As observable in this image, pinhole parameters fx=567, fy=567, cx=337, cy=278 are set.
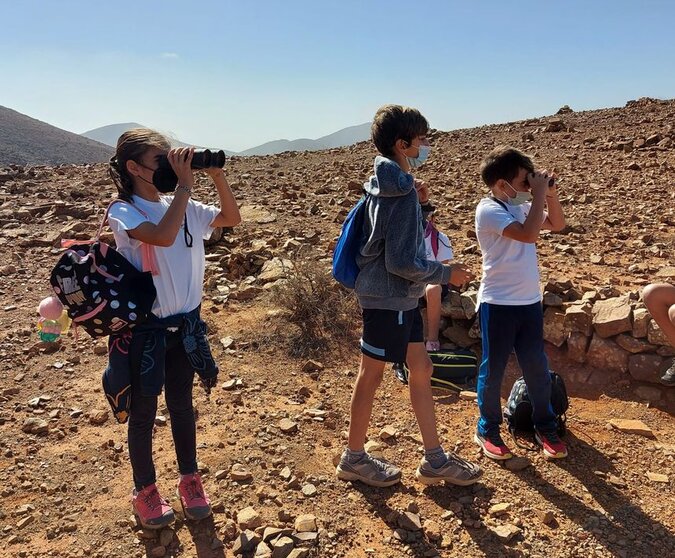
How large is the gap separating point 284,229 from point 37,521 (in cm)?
541

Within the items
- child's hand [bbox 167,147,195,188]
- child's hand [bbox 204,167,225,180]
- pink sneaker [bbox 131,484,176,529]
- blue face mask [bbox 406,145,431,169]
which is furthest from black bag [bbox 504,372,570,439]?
child's hand [bbox 167,147,195,188]

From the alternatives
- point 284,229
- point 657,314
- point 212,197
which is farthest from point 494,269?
point 212,197

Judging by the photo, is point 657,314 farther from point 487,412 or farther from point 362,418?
point 362,418

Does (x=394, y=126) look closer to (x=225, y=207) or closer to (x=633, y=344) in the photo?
(x=225, y=207)

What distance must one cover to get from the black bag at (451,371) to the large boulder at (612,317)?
3.11ft

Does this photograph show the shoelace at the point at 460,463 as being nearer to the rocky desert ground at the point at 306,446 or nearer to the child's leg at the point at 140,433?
the rocky desert ground at the point at 306,446

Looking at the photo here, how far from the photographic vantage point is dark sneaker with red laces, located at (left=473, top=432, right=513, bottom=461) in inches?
124

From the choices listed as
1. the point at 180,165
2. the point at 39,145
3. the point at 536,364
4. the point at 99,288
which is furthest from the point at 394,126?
the point at 39,145

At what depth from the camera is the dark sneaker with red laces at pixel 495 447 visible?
316cm

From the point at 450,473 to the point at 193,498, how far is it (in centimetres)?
128

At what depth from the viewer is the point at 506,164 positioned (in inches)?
116

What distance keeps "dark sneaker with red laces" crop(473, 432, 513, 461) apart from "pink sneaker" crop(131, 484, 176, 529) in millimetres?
1720

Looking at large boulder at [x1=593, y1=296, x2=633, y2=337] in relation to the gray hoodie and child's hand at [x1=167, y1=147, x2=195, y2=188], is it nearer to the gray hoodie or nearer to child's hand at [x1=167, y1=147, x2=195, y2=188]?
the gray hoodie

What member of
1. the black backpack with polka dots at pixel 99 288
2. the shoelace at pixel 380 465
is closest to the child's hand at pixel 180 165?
the black backpack with polka dots at pixel 99 288
